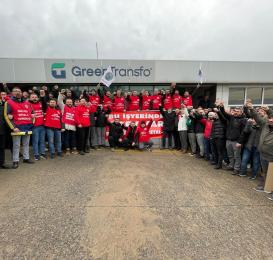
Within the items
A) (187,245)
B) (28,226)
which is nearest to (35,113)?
(28,226)

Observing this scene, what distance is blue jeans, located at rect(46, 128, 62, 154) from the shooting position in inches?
250

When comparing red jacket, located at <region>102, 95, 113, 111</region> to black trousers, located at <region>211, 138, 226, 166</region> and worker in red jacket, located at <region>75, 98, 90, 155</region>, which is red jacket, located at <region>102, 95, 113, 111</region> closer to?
worker in red jacket, located at <region>75, 98, 90, 155</region>

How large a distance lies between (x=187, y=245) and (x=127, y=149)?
5499 mm

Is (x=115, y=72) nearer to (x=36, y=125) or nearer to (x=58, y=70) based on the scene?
(x=58, y=70)

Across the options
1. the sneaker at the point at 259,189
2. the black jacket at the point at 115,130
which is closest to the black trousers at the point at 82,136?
the black jacket at the point at 115,130

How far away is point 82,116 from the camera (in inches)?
273

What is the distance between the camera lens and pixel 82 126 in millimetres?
6930

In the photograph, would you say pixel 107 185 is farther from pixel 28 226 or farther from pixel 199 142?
pixel 199 142

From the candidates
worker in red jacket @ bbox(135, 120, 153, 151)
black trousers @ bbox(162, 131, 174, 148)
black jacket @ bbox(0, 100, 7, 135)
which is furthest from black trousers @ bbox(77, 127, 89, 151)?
black trousers @ bbox(162, 131, 174, 148)

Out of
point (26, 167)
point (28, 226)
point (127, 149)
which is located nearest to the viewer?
point (28, 226)

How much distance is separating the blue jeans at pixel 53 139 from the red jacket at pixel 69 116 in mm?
391

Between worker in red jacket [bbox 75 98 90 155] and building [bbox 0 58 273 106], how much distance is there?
9.88 feet

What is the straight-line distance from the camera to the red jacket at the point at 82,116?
6835 mm

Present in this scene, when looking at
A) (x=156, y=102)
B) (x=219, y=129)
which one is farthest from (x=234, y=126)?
(x=156, y=102)
